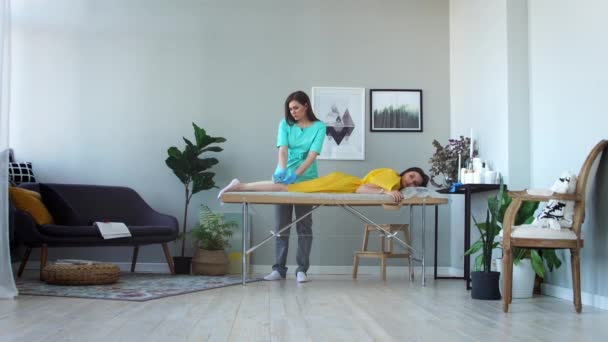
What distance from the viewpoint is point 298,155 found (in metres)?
5.00

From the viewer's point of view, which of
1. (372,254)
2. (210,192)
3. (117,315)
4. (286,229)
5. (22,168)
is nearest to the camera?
(117,315)

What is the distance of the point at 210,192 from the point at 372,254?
1.63m

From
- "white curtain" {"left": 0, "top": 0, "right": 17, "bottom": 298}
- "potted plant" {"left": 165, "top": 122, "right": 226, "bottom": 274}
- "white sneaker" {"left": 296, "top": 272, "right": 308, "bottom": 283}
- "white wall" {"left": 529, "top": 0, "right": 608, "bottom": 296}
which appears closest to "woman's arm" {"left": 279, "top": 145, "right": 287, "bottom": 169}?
"white sneaker" {"left": 296, "top": 272, "right": 308, "bottom": 283}

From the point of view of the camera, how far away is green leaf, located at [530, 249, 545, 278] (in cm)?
402

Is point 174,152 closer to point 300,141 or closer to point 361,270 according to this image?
point 300,141

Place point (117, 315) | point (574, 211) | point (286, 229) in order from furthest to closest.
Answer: point (286, 229) < point (574, 211) < point (117, 315)

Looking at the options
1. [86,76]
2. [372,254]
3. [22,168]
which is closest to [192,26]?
[86,76]

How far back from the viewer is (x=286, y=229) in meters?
4.94

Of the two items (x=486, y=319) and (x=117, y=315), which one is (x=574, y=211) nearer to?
(x=486, y=319)

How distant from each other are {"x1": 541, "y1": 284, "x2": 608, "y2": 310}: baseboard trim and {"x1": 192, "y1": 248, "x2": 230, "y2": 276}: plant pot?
252 centimetres

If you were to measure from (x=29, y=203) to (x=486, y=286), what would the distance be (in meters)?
3.21

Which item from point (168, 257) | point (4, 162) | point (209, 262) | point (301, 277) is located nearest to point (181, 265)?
point (168, 257)

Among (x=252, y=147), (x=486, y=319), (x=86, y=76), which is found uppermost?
(x=86, y=76)

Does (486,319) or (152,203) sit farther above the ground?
(152,203)
